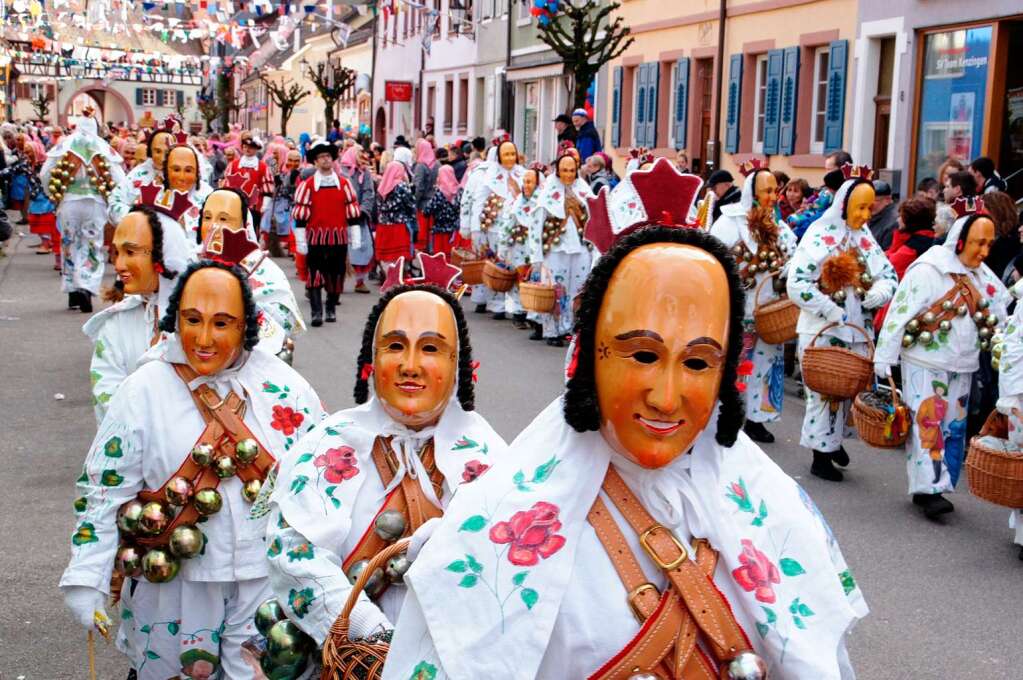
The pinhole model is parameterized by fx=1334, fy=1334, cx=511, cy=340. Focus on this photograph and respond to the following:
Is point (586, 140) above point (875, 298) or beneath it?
above

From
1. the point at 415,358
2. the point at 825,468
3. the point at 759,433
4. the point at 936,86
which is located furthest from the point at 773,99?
the point at 415,358

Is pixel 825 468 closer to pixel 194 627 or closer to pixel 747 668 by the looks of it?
pixel 194 627

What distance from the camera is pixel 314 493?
3.62 meters

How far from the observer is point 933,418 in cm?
785

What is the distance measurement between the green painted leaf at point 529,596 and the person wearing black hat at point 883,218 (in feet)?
30.9

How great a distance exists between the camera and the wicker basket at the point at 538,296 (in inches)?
516

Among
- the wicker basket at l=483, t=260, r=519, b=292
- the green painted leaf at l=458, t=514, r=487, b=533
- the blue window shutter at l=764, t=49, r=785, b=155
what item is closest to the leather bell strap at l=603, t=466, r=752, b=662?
the green painted leaf at l=458, t=514, r=487, b=533

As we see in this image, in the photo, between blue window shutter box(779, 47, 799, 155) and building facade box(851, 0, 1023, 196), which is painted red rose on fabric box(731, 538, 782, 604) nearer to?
building facade box(851, 0, 1023, 196)

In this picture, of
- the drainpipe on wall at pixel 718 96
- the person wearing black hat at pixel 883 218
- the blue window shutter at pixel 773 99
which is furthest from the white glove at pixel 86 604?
the drainpipe on wall at pixel 718 96

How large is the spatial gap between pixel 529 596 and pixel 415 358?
1.41m

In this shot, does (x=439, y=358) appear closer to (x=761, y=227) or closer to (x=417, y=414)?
(x=417, y=414)

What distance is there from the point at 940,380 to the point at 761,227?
216cm

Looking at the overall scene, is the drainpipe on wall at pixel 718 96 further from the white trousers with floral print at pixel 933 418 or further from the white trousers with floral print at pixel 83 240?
the white trousers with floral print at pixel 933 418

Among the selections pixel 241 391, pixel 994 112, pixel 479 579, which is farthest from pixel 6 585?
pixel 994 112
